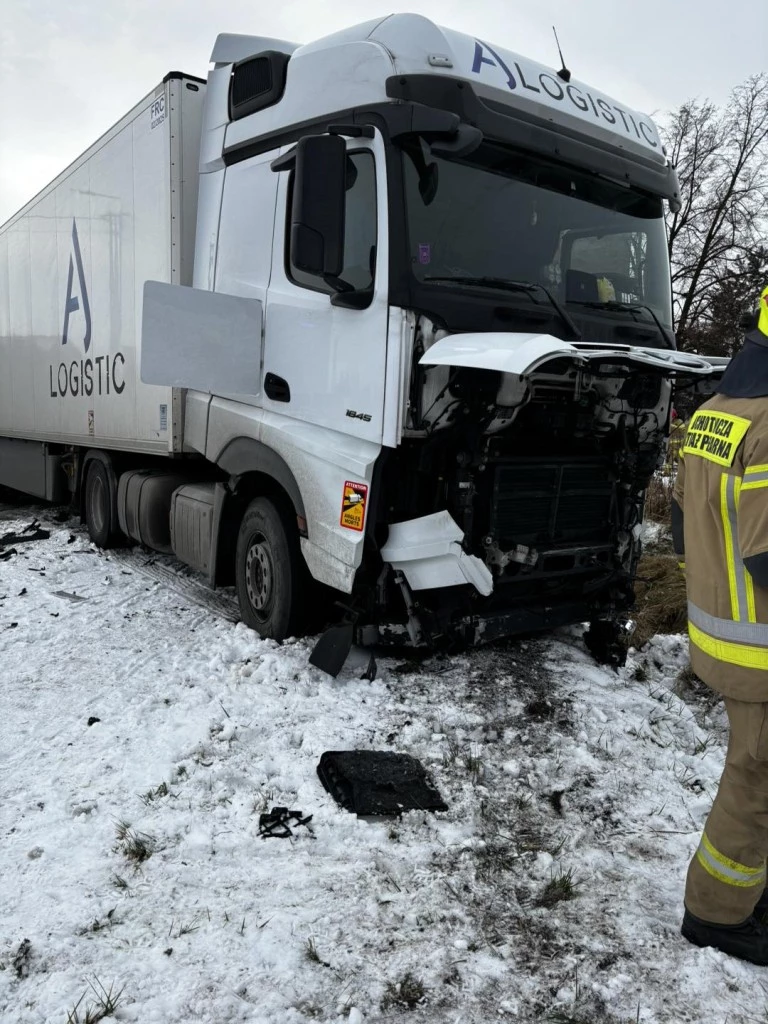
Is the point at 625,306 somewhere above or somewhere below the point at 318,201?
below

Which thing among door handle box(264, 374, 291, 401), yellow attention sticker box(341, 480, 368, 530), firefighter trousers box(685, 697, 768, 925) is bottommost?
firefighter trousers box(685, 697, 768, 925)

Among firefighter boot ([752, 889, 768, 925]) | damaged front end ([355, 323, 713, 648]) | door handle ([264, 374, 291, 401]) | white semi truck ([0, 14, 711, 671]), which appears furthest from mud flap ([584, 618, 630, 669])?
door handle ([264, 374, 291, 401])

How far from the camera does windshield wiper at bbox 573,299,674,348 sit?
162 inches

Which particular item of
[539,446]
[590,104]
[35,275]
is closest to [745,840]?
[539,446]

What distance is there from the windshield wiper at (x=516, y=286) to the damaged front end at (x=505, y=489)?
0.76ft

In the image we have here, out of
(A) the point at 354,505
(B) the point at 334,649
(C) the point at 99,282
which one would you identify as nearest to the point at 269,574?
(B) the point at 334,649

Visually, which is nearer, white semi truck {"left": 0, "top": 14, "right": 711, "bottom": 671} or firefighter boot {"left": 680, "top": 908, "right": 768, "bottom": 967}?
firefighter boot {"left": 680, "top": 908, "right": 768, "bottom": 967}

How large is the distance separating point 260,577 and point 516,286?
2.34m

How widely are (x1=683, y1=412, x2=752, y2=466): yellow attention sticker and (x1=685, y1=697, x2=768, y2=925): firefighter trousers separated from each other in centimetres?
72

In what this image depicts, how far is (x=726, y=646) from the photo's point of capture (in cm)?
223

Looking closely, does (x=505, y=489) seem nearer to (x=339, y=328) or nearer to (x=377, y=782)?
(x=339, y=328)

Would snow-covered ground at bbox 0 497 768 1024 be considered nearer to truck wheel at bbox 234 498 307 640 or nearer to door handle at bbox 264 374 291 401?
truck wheel at bbox 234 498 307 640

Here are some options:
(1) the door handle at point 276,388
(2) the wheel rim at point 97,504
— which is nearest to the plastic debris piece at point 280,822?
(1) the door handle at point 276,388

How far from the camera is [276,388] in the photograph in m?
4.52
